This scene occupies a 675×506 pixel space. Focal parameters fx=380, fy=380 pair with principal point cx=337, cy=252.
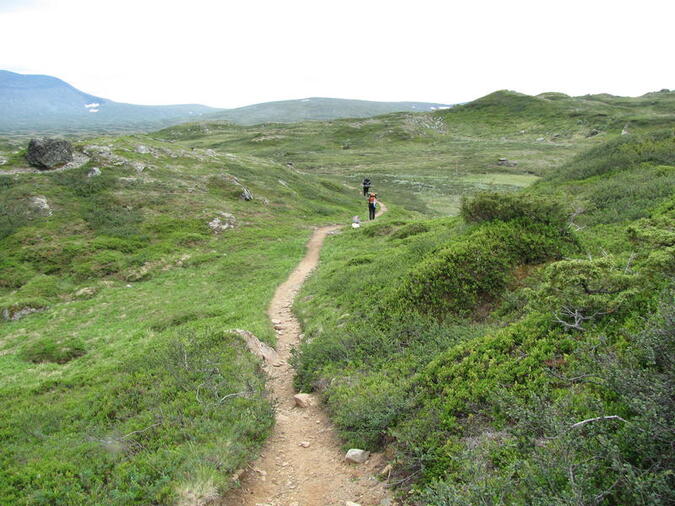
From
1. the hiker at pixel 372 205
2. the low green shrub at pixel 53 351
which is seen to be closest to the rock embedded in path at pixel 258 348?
the low green shrub at pixel 53 351

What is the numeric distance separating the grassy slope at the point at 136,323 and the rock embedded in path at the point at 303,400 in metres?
1.02

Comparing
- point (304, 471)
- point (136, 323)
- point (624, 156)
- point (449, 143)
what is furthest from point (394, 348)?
point (449, 143)

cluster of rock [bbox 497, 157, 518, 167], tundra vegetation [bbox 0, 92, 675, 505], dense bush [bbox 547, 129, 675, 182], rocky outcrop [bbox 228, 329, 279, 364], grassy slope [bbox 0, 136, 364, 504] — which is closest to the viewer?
tundra vegetation [bbox 0, 92, 675, 505]

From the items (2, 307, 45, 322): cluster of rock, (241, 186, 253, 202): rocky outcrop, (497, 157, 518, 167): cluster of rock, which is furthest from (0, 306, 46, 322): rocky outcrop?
(497, 157, 518, 167): cluster of rock

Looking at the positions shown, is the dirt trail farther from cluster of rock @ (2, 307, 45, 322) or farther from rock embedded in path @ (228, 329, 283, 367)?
cluster of rock @ (2, 307, 45, 322)

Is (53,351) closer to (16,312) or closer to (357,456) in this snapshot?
(16,312)

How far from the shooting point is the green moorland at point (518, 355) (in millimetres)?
4695

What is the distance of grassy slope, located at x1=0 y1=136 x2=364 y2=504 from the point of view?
24.8ft

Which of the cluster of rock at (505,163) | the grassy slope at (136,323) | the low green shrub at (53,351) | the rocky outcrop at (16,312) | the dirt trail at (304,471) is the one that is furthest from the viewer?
the cluster of rock at (505,163)

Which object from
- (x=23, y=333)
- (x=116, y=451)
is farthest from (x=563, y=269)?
(x=23, y=333)

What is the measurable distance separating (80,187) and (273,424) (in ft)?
122

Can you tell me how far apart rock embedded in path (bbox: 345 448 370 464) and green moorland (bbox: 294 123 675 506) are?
0.81ft

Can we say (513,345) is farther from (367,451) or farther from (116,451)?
(116,451)

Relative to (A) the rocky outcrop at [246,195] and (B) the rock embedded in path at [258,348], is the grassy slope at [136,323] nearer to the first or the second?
(B) the rock embedded in path at [258,348]
